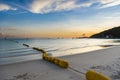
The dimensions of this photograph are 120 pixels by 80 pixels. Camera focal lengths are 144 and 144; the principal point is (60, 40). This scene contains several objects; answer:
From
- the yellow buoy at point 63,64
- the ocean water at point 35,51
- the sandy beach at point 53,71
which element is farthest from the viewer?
the ocean water at point 35,51

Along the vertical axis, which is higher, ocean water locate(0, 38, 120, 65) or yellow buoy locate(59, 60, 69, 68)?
yellow buoy locate(59, 60, 69, 68)

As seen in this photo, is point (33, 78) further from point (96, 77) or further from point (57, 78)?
point (96, 77)

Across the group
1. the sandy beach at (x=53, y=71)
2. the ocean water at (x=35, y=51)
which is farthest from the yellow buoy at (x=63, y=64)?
the ocean water at (x=35, y=51)

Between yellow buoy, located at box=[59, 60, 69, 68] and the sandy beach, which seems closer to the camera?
the sandy beach

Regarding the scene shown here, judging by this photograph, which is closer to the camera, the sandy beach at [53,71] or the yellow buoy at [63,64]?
the sandy beach at [53,71]

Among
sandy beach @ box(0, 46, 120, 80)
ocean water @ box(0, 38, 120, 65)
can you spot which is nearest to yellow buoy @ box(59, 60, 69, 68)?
sandy beach @ box(0, 46, 120, 80)

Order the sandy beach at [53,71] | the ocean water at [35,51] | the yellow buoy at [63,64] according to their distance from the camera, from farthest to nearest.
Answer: the ocean water at [35,51] < the yellow buoy at [63,64] < the sandy beach at [53,71]

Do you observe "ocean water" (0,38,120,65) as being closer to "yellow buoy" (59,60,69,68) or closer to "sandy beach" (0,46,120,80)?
"sandy beach" (0,46,120,80)

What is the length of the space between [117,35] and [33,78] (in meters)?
176

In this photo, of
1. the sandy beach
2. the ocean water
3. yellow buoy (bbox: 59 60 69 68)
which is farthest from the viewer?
the ocean water

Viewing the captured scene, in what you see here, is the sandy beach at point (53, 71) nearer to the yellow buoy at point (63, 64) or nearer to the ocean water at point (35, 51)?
the yellow buoy at point (63, 64)

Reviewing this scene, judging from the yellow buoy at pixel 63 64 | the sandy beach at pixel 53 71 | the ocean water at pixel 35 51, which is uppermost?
the yellow buoy at pixel 63 64

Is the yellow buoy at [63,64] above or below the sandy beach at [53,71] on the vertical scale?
above

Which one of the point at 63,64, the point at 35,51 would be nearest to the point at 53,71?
the point at 63,64
